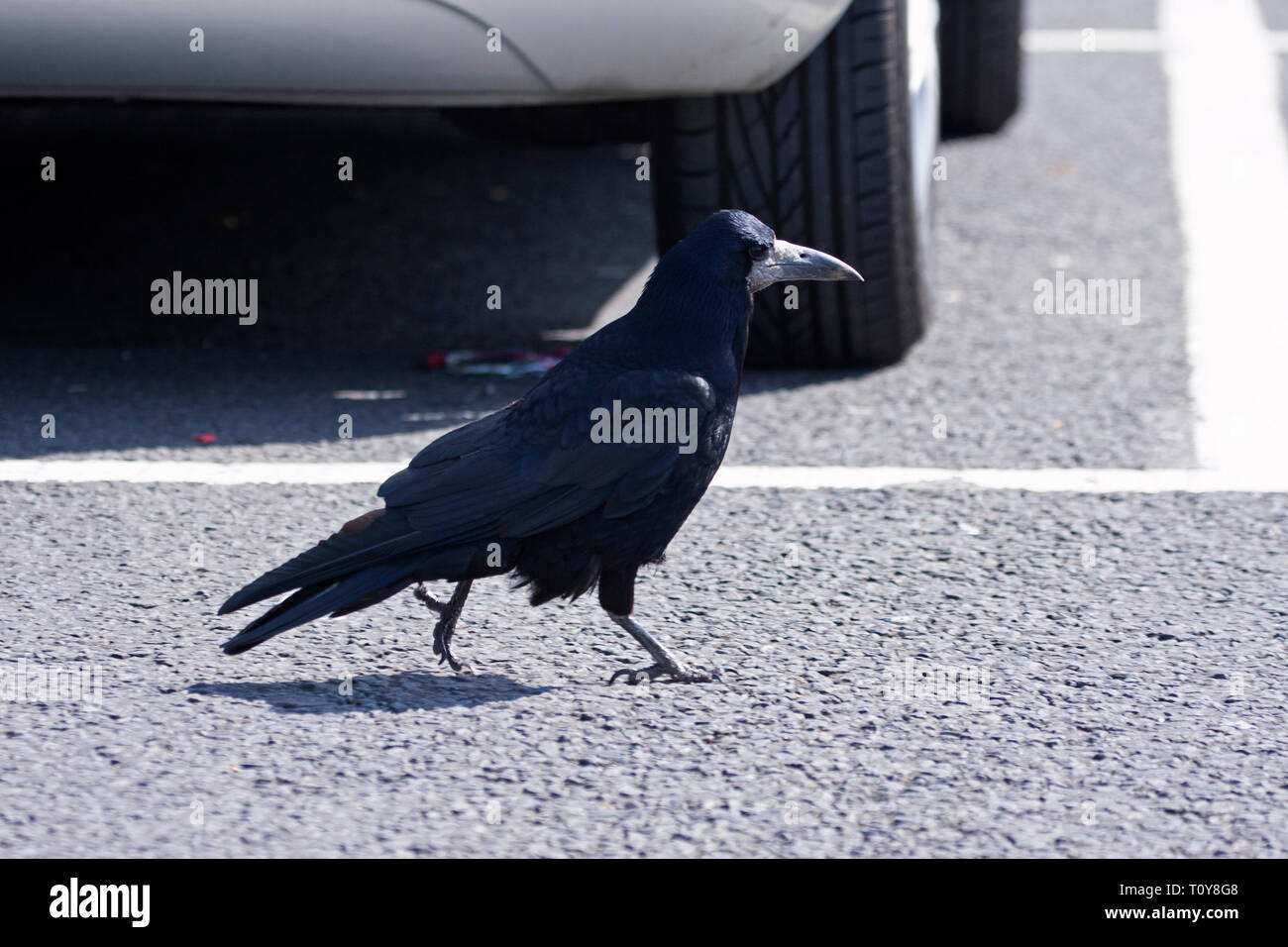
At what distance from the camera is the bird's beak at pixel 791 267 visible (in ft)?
10.7

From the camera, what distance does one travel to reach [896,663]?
3.06 meters

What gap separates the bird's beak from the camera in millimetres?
Answer: 3262

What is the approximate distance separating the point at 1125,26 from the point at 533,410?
28.8ft

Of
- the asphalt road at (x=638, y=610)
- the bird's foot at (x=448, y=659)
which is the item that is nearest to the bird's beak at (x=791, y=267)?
the asphalt road at (x=638, y=610)

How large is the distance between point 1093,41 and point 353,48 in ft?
24.7

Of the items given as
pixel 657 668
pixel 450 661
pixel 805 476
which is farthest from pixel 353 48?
pixel 657 668

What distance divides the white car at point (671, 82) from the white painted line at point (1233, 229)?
901mm

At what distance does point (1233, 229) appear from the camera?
6.40m

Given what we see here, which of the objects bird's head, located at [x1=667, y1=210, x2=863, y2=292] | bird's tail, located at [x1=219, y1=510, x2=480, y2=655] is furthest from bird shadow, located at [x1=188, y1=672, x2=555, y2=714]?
bird's head, located at [x1=667, y1=210, x2=863, y2=292]

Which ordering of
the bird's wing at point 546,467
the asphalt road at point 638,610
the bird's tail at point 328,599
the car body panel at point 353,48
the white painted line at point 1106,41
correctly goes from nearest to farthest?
the asphalt road at point 638,610 → the bird's tail at point 328,599 → the bird's wing at point 546,467 → the car body panel at point 353,48 → the white painted line at point 1106,41

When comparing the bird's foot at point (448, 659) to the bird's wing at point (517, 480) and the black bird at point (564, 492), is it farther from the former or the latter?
the bird's wing at point (517, 480)

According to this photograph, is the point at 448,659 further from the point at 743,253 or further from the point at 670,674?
the point at 743,253

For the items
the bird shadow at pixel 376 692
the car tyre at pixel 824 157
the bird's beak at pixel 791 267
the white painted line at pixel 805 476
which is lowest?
the bird shadow at pixel 376 692
